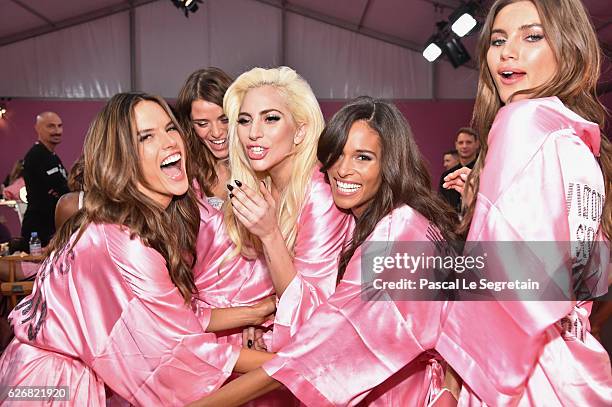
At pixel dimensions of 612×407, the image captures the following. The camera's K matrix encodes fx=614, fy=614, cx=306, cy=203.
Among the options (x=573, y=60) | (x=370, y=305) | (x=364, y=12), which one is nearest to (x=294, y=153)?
(x=370, y=305)

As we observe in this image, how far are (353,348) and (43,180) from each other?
17.6 ft

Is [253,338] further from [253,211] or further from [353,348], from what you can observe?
[353,348]

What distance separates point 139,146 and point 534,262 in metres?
1.39

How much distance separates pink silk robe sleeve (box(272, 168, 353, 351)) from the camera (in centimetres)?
218

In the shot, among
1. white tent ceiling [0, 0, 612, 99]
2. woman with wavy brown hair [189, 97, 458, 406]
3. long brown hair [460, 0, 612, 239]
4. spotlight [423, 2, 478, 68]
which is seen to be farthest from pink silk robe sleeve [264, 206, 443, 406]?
white tent ceiling [0, 0, 612, 99]

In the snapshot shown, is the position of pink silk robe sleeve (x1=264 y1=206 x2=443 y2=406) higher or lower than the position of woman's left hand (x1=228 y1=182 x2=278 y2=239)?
lower

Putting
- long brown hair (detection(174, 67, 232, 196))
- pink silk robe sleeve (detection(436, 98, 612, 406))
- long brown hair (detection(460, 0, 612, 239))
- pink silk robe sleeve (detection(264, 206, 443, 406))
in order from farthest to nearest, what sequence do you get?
long brown hair (detection(174, 67, 232, 196)), pink silk robe sleeve (detection(264, 206, 443, 406)), long brown hair (detection(460, 0, 612, 239)), pink silk robe sleeve (detection(436, 98, 612, 406))

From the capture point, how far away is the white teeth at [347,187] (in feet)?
7.39

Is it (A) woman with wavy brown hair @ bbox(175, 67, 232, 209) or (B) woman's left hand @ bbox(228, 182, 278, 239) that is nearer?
(B) woman's left hand @ bbox(228, 182, 278, 239)

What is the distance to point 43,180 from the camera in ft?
20.8

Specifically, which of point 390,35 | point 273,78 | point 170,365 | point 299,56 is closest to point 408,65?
point 390,35

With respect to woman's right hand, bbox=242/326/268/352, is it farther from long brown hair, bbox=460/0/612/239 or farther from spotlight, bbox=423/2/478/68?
spotlight, bbox=423/2/478/68

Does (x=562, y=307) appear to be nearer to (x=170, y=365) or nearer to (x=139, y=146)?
(x=170, y=365)

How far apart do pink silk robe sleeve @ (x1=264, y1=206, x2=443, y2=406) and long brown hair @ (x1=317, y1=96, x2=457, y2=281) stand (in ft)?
0.92
